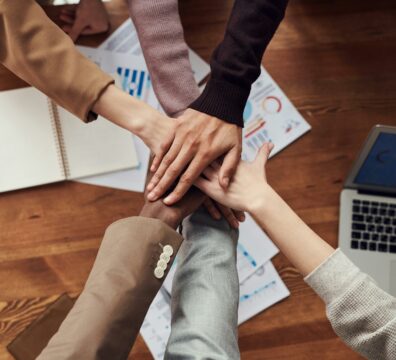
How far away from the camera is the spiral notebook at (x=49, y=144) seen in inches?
39.4

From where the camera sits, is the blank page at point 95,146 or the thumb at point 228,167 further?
the blank page at point 95,146

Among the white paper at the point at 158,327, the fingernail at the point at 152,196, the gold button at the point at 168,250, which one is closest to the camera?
the gold button at the point at 168,250

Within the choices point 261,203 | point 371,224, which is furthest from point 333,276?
point 371,224

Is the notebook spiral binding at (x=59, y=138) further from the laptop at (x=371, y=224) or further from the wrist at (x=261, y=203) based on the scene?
the laptop at (x=371, y=224)

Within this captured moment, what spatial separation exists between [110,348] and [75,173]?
16.5 inches

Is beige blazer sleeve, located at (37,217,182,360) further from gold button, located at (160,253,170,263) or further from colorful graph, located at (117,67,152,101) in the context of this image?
colorful graph, located at (117,67,152,101)

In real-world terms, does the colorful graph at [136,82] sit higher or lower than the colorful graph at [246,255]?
higher

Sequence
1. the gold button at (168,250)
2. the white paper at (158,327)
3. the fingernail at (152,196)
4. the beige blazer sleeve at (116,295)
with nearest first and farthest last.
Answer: the beige blazer sleeve at (116,295), the gold button at (168,250), the fingernail at (152,196), the white paper at (158,327)

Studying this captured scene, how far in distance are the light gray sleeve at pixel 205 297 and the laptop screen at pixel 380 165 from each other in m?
0.27

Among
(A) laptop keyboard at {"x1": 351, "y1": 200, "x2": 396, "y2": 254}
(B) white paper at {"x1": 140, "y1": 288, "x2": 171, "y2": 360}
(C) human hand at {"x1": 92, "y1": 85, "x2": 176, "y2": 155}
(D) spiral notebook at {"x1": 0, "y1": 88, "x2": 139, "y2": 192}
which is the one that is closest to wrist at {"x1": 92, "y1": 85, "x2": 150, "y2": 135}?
(C) human hand at {"x1": 92, "y1": 85, "x2": 176, "y2": 155}

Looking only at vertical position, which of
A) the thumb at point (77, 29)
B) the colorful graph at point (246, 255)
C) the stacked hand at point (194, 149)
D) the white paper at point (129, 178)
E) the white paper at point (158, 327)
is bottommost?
the white paper at point (158, 327)

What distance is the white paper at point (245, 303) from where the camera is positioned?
979mm

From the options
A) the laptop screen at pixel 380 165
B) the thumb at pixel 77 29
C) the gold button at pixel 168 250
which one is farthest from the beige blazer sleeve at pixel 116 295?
the thumb at pixel 77 29

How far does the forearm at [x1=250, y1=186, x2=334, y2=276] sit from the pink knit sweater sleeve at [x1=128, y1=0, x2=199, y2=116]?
225 mm
